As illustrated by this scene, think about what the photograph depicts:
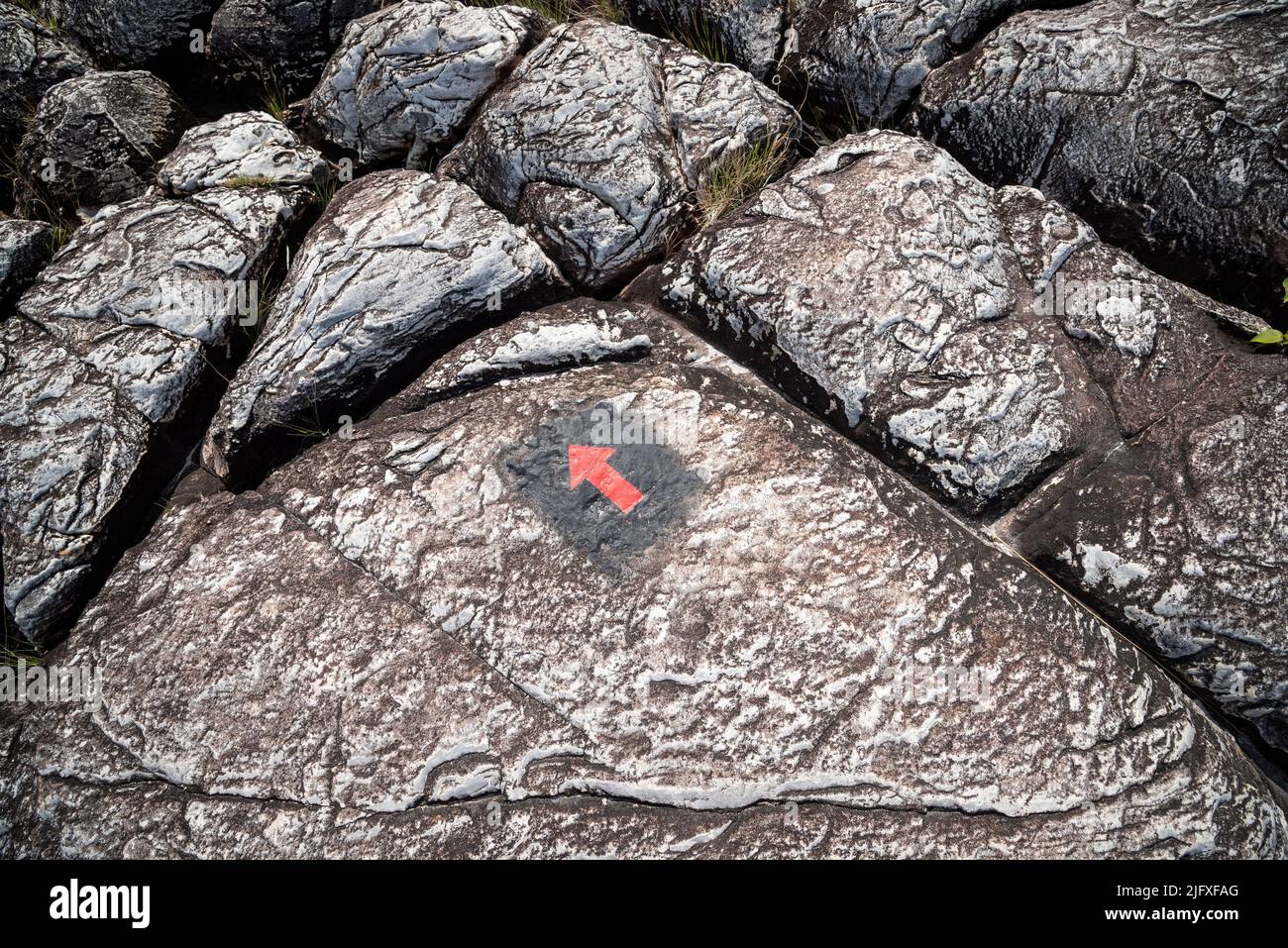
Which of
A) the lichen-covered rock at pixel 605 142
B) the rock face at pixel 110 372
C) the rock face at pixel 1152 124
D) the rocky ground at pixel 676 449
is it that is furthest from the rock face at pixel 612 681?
the rock face at pixel 1152 124

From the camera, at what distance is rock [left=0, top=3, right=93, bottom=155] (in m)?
4.22

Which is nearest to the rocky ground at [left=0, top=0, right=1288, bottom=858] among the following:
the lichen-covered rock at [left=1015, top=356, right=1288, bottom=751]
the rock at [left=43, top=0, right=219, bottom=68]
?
the lichen-covered rock at [left=1015, top=356, right=1288, bottom=751]

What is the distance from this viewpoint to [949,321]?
3.01 m

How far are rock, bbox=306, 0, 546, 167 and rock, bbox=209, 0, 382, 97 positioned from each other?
0.41 metres

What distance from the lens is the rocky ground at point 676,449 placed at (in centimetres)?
250

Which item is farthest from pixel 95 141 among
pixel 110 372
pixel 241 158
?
pixel 110 372

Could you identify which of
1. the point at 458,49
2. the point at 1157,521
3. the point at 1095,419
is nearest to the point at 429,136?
the point at 458,49

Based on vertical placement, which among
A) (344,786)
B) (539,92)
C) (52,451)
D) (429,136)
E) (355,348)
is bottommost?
(344,786)

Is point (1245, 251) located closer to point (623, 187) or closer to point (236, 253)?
point (623, 187)

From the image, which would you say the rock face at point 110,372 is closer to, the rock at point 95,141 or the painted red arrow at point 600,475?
the rock at point 95,141

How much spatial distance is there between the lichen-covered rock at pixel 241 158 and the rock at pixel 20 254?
62 centimetres

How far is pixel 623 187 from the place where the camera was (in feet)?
11.2

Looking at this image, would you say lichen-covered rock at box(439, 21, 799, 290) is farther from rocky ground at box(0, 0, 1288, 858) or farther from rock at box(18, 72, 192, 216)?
rock at box(18, 72, 192, 216)

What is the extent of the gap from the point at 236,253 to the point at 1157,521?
12.3ft
